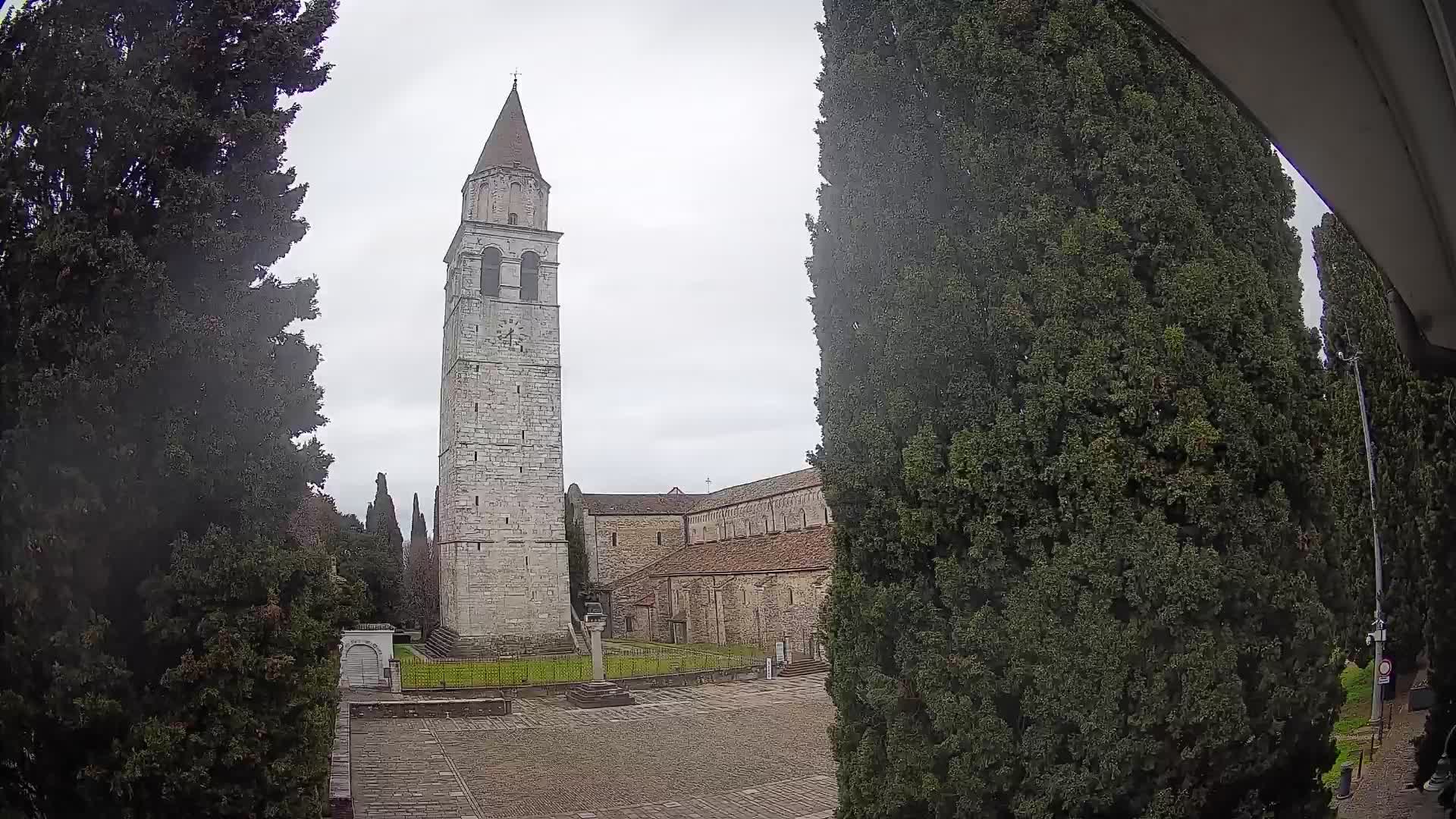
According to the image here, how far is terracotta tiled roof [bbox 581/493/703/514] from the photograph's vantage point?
48.2m

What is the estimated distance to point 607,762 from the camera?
48.8 ft

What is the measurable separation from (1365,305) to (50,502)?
598 inches

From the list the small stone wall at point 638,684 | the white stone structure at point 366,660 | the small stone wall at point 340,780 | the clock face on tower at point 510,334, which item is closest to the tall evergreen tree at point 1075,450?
the small stone wall at point 340,780

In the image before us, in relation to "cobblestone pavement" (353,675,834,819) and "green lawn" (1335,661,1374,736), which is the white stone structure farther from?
"green lawn" (1335,661,1374,736)

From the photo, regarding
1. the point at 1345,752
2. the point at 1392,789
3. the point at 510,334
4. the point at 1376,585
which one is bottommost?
the point at 1345,752

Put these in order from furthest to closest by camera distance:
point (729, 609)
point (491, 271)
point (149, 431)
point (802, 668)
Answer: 1. point (729, 609)
2. point (491, 271)
3. point (802, 668)
4. point (149, 431)

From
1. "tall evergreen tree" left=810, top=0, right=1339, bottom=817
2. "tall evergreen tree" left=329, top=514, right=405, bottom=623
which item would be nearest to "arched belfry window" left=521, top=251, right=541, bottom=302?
"tall evergreen tree" left=329, top=514, right=405, bottom=623

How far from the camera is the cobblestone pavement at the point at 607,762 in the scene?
1191 cm

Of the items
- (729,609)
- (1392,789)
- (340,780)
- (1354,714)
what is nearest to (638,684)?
(729,609)

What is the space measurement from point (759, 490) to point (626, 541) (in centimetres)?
964

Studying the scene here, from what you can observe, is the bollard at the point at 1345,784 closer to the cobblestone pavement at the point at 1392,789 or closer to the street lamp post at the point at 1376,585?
the cobblestone pavement at the point at 1392,789


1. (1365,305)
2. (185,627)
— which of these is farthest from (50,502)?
(1365,305)

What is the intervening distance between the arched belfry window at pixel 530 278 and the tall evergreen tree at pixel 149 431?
89.8 ft

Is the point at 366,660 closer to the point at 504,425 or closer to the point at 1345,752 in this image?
the point at 504,425
